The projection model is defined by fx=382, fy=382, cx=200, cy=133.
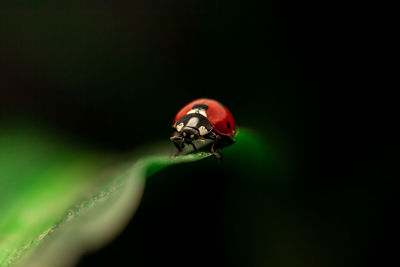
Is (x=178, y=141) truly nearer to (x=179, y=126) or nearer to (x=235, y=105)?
(x=179, y=126)

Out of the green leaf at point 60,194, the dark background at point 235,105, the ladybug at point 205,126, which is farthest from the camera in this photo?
the ladybug at point 205,126

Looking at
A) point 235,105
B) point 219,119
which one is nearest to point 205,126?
point 219,119

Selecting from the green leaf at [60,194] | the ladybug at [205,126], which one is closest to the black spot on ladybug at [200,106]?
the ladybug at [205,126]

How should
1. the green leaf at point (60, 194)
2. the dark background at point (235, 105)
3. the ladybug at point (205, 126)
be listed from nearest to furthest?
the green leaf at point (60, 194)
the dark background at point (235, 105)
the ladybug at point (205, 126)

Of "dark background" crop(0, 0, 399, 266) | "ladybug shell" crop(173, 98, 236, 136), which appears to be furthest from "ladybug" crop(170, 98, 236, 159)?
"dark background" crop(0, 0, 399, 266)

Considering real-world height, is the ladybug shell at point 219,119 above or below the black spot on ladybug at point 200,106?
below

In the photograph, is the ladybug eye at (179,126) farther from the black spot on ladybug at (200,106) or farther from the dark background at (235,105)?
the dark background at (235,105)
